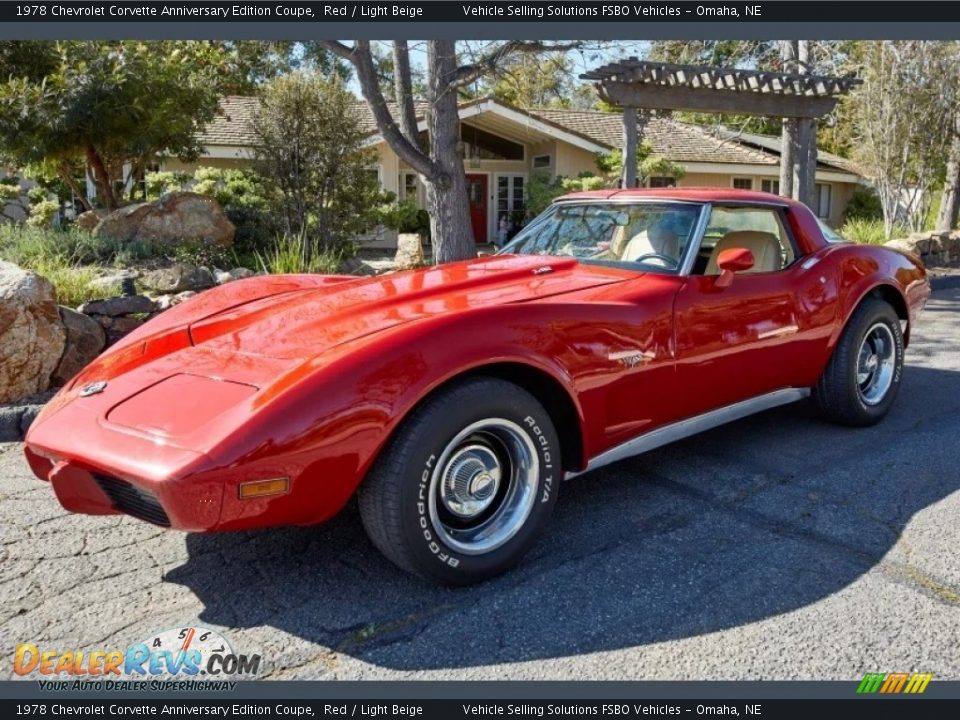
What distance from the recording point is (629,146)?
9.61 m

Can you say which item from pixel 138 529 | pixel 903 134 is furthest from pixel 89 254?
pixel 903 134

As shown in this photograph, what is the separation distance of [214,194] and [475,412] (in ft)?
37.0

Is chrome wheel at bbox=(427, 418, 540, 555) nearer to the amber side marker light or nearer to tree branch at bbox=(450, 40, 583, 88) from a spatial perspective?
the amber side marker light

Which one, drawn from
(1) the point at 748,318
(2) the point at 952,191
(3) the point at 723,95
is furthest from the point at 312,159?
(2) the point at 952,191

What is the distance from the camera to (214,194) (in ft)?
41.9

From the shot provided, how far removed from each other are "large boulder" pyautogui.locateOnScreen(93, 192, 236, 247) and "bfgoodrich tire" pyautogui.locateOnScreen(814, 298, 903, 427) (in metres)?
7.61

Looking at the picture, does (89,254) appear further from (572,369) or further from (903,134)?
(903,134)

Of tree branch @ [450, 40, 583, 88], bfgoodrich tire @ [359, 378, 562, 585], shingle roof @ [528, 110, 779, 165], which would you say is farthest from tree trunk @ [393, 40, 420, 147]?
shingle roof @ [528, 110, 779, 165]

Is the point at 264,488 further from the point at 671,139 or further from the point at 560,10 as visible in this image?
the point at 671,139

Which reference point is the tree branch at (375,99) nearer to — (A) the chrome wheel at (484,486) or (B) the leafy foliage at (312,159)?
(B) the leafy foliage at (312,159)

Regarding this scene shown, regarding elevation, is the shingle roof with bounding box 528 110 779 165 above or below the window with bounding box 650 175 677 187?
above

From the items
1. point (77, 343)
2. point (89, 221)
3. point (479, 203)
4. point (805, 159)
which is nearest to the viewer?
point (77, 343)

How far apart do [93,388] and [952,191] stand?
18.1 m

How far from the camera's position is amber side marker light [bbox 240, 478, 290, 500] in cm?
237
